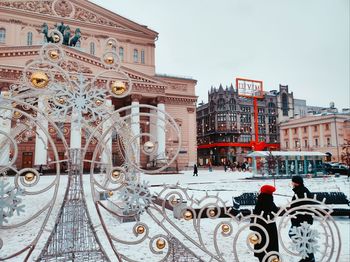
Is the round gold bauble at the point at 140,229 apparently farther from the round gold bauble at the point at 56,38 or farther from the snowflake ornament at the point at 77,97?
the round gold bauble at the point at 56,38

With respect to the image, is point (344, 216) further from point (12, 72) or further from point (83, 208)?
point (12, 72)

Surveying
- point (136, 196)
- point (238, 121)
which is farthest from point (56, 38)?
point (238, 121)

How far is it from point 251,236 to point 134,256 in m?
2.98

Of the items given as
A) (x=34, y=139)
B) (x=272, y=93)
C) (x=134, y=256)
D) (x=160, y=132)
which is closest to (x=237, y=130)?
(x=272, y=93)

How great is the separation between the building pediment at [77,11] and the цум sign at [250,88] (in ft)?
55.4

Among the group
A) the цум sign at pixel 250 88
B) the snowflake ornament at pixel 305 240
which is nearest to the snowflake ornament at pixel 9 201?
the snowflake ornament at pixel 305 240

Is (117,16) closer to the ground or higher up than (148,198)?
higher up

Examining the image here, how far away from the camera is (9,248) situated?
5477mm

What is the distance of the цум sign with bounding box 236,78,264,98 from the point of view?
41.5 meters

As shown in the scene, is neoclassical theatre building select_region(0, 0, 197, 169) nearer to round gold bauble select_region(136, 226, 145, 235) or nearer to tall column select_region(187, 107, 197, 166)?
tall column select_region(187, 107, 197, 166)

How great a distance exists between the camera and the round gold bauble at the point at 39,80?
271 centimetres

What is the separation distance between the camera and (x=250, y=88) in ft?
139

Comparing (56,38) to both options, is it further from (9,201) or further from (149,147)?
(9,201)

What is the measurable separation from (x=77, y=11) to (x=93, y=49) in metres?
4.81
